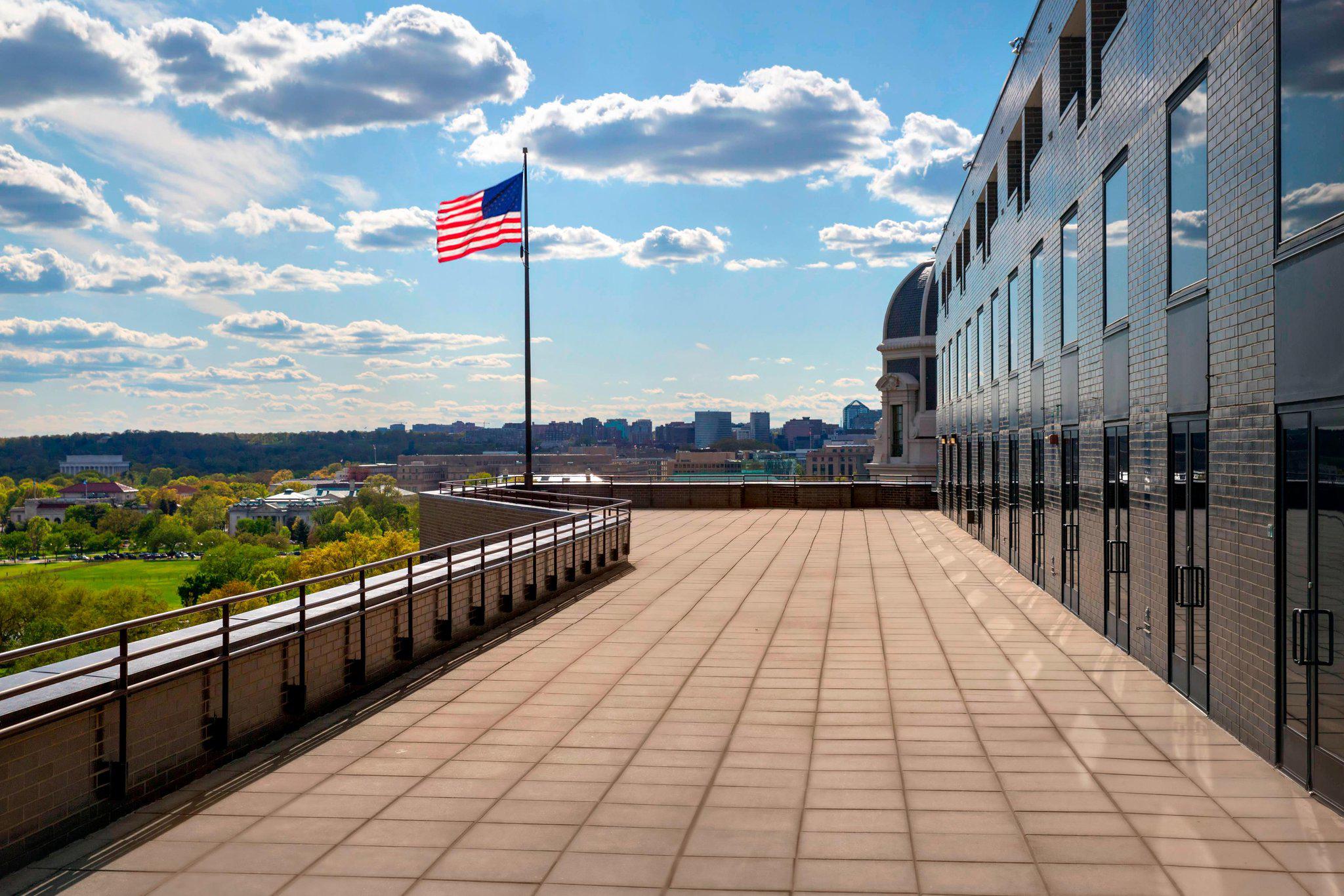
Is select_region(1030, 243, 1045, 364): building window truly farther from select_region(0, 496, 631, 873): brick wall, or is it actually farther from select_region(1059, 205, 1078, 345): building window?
select_region(0, 496, 631, 873): brick wall

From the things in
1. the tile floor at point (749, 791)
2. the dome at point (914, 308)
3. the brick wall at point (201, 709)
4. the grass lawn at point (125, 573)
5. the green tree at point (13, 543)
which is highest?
the dome at point (914, 308)

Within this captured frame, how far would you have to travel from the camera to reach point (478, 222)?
90.2ft

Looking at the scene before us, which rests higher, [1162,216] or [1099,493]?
[1162,216]

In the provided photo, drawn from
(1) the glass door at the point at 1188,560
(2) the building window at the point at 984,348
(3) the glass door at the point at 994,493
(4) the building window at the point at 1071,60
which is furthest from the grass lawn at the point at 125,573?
(1) the glass door at the point at 1188,560

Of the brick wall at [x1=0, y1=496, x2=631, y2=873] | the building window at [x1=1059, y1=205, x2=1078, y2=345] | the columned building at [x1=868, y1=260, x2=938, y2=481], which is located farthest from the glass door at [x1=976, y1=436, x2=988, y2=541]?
the columned building at [x1=868, y1=260, x2=938, y2=481]

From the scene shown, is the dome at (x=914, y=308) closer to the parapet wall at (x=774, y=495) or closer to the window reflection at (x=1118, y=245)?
the parapet wall at (x=774, y=495)

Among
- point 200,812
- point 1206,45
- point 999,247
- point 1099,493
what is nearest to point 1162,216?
point 1206,45

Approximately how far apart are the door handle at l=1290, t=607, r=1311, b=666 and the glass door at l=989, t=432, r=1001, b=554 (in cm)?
1514

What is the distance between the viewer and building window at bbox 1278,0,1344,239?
246 inches

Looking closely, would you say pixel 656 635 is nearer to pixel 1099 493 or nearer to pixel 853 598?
pixel 853 598

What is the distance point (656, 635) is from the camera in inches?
502

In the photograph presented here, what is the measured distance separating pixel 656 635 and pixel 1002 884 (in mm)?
7767

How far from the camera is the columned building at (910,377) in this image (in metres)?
72.1

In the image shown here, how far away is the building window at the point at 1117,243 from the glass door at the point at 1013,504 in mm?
7299
